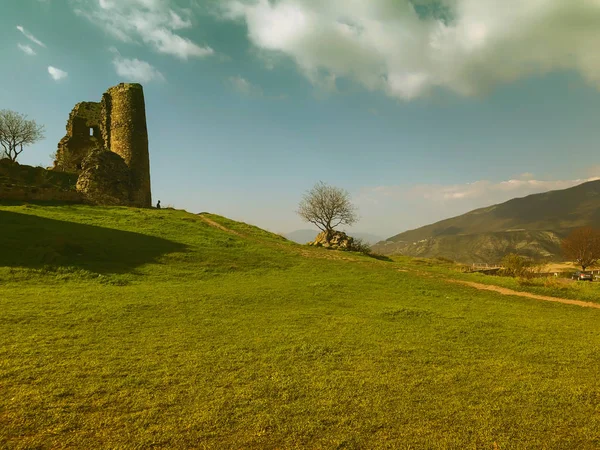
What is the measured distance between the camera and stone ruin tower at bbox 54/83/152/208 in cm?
3403

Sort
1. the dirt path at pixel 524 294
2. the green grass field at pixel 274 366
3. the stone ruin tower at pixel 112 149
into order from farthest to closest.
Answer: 1. the stone ruin tower at pixel 112 149
2. the dirt path at pixel 524 294
3. the green grass field at pixel 274 366

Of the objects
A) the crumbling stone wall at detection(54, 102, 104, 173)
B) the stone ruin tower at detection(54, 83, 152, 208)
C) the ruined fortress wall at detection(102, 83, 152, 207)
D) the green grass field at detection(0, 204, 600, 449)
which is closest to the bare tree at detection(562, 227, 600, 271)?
the green grass field at detection(0, 204, 600, 449)

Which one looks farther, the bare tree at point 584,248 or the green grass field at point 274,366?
the bare tree at point 584,248

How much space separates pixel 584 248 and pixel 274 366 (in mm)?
79017

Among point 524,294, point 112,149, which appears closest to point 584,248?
point 524,294

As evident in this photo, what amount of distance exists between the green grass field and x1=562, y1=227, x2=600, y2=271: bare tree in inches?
2550

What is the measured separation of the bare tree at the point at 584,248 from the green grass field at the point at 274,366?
6477 centimetres

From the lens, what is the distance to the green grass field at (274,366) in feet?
14.8

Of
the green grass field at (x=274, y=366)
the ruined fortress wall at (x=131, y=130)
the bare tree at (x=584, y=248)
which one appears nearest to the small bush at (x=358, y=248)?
the ruined fortress wall at (x=131, y=130)

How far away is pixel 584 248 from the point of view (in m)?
63.9

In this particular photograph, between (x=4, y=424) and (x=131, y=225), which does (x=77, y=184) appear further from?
(x=4, y=424)

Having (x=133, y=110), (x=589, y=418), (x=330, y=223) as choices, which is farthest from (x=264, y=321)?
(x=330, y=223)

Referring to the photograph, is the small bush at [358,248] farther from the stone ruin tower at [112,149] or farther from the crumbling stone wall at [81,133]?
the crumbling stone wall at [81,133]

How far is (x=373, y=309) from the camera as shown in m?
12.0
